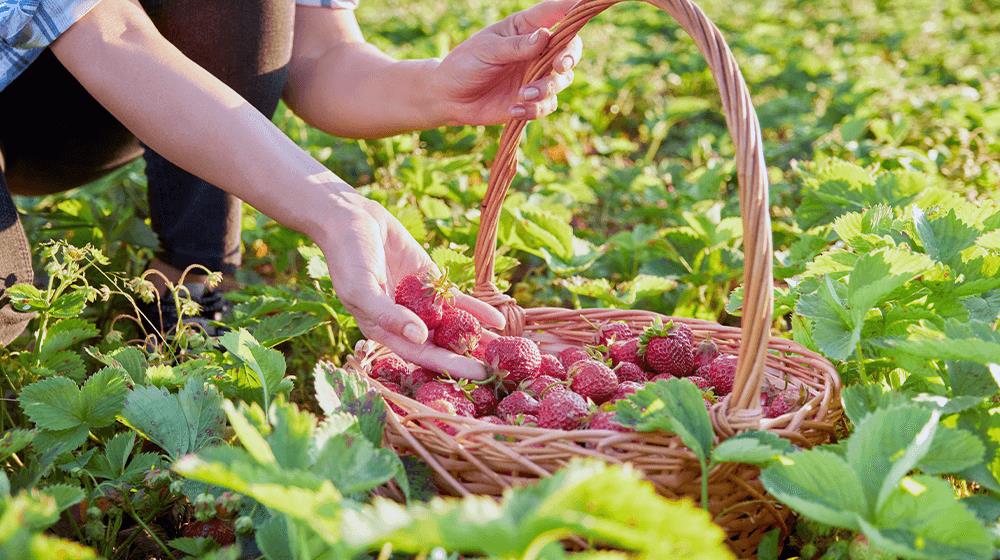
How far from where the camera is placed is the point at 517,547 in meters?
0.75

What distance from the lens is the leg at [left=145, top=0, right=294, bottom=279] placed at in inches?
74.7

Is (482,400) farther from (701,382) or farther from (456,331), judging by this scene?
(701,382)

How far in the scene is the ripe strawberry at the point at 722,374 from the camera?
1.45m

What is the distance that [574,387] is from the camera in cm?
145

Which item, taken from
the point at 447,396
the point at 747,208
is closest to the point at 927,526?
the point at 747,208

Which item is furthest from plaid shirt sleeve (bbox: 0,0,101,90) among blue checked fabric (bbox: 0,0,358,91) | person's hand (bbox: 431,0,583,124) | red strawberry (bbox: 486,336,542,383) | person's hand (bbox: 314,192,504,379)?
red strawberry (bbox: 486,336,542,383)

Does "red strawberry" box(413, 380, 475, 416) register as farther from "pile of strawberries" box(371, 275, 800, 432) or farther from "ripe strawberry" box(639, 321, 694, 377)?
"ripe strawberry" box(639, 321, 694, 377)

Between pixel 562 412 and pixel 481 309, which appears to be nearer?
pixel 562 412

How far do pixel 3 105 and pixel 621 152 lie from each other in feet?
7.55

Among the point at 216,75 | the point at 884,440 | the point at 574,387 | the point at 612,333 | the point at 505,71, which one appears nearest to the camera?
the point at 884,440

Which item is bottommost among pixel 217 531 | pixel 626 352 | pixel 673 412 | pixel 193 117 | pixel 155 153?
pixel 217 531

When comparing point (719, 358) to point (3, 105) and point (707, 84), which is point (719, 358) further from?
point (707, 84)

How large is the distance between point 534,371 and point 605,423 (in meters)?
0.27

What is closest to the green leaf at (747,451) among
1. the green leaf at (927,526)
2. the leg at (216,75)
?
the green leaf at (927,526)
